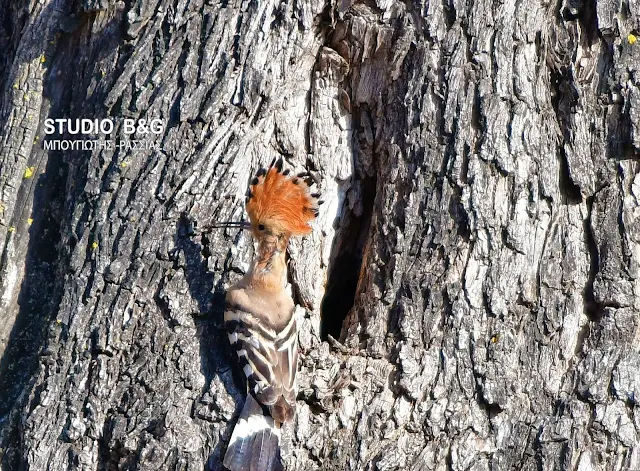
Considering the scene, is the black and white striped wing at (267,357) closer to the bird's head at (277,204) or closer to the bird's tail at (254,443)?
the bird's tail at (254,443)

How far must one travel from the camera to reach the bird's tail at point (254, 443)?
304cm

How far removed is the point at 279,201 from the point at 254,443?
871 mm

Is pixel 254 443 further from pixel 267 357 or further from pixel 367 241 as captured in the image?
pixel 367 241

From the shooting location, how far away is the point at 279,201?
327 centimetres

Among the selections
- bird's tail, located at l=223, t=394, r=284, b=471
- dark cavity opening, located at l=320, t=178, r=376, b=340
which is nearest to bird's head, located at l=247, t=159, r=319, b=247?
dark cavity opening, located at l=320, t=178, r=376, b=340

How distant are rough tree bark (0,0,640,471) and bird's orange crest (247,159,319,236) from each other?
0.09 meters

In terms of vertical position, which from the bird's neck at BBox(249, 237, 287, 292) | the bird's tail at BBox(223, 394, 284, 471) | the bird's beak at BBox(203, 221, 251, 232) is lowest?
the bird's tail at BBox(223, 394, 284, 471)

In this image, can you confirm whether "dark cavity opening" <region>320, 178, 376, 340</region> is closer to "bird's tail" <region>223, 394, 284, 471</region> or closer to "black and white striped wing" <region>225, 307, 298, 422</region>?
"black and white striped wing" <region>225, 307, 298, 422</region>

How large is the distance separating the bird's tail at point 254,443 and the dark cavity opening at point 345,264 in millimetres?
618

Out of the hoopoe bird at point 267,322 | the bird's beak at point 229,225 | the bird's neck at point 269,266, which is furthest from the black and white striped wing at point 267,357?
the bird's beak at point 229,225

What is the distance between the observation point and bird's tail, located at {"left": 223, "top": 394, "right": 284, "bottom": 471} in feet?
9.97

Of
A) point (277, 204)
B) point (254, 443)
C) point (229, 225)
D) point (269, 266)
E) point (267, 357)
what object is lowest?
point (254, 443)

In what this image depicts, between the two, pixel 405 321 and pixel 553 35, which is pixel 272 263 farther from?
pixel 553 35

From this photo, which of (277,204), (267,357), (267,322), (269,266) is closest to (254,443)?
(267,357)
